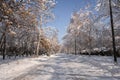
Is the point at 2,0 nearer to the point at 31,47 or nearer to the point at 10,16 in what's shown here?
the point at 10,16

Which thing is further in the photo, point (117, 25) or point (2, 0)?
point (117, 25)

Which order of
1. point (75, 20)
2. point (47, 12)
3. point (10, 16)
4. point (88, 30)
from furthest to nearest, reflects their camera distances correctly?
point (75, 20)
point (88, 30)
point (47, 12)
point (10, 16)

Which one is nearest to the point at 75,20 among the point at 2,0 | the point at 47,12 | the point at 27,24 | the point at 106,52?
the point at 106,52

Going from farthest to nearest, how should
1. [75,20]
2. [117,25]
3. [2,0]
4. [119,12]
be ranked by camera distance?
[75,20] < [117,25] < [119,12] < [2,0]

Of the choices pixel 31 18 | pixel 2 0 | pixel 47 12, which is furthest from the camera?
pixel 47 12

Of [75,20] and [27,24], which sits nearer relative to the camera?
[27,24]

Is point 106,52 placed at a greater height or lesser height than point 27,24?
lesser

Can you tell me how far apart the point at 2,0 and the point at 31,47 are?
50.6 m

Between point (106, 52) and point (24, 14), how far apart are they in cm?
3392

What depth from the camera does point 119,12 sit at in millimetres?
24891

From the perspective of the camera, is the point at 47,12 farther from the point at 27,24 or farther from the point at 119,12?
the point at 27,24

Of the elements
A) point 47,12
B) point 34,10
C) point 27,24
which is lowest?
point 27,24

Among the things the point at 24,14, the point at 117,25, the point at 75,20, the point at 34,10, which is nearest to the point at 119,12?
the point at 117,25

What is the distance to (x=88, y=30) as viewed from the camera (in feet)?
159
